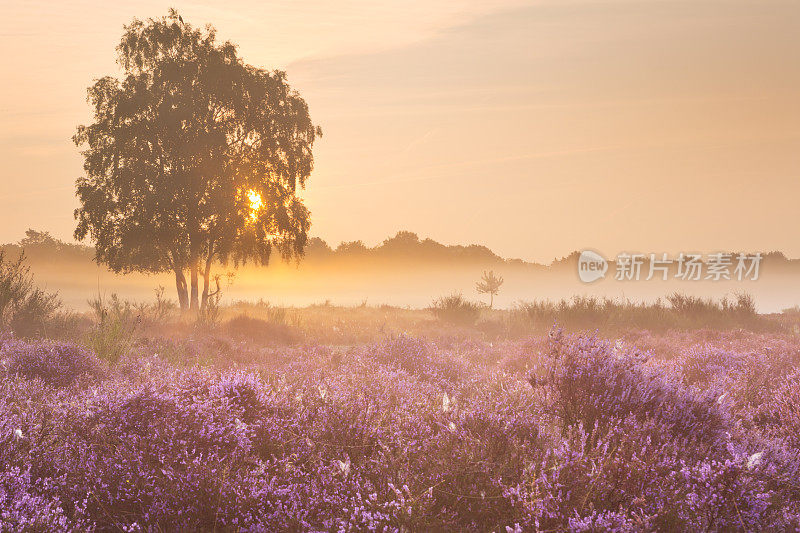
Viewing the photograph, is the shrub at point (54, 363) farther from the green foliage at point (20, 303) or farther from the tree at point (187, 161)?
the tree at point (187, 161)

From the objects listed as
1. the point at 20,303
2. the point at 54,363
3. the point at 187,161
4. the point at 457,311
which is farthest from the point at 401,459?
the point at 187,161

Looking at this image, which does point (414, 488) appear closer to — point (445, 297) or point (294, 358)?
point (294, 358)

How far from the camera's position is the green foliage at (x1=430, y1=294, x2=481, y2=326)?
2448cm

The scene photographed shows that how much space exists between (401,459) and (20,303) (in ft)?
50.0

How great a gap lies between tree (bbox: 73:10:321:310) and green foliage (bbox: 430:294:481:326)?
804 cm

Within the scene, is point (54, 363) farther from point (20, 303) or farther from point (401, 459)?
point (20, 303)

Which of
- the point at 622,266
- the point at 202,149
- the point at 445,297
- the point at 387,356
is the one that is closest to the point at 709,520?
the point at 387,356

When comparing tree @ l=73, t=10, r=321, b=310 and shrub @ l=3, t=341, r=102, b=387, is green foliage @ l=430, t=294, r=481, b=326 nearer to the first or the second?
tree @ l=73, t=10, r=321, b=310

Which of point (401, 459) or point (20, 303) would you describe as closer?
point (401, 459)

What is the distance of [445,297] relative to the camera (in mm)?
26188

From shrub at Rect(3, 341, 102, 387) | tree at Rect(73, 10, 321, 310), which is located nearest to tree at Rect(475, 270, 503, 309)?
tree at Rect(73, 10, 321, 310)

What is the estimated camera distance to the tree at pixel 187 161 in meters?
26.2

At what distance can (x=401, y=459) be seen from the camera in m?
3.71

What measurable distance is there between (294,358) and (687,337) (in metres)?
10.4
